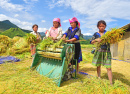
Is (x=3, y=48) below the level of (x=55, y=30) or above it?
below

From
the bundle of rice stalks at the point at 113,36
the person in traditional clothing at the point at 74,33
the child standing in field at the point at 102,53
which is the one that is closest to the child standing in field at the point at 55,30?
the person in traditional clothing at the point at 74,33

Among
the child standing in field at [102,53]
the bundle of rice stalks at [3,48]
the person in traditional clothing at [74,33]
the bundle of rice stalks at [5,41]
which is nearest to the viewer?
the child standing in field at [102,53]

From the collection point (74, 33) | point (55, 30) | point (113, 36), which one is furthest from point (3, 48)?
point (113, 36)

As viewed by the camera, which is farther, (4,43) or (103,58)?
(4,43)

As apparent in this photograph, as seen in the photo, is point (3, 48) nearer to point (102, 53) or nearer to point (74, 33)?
point (74, 33)

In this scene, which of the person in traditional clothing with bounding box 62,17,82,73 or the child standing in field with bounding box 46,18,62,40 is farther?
the child standing in field with bounding box 46,18,62,40

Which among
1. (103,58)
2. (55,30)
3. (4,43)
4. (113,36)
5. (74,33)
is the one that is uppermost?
(55,30)

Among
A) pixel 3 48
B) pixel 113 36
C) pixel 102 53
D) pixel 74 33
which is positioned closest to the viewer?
pixel 113 36

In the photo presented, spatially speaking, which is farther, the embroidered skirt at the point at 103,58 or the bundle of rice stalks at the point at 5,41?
the bundle of rice stalks at the point at 5,41

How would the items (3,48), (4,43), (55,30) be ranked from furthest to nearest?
(4,43), (3,48), (55,30)

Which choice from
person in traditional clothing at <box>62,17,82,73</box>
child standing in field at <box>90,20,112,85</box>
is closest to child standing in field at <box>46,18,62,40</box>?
person in traditional clothing at <box>62,17,82,73</box>

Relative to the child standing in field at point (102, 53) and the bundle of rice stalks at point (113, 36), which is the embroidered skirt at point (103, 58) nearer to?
the child standing in field at point (102, 53)

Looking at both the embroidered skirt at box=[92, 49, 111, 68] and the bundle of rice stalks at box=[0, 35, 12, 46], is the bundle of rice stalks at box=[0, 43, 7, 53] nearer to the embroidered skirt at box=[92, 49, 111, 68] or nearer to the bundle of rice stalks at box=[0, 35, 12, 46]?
the bundle of rice stalks at box=[0, 35, 12, 46]

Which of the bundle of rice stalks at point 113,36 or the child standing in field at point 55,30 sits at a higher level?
the child standing in field at point 55,30
